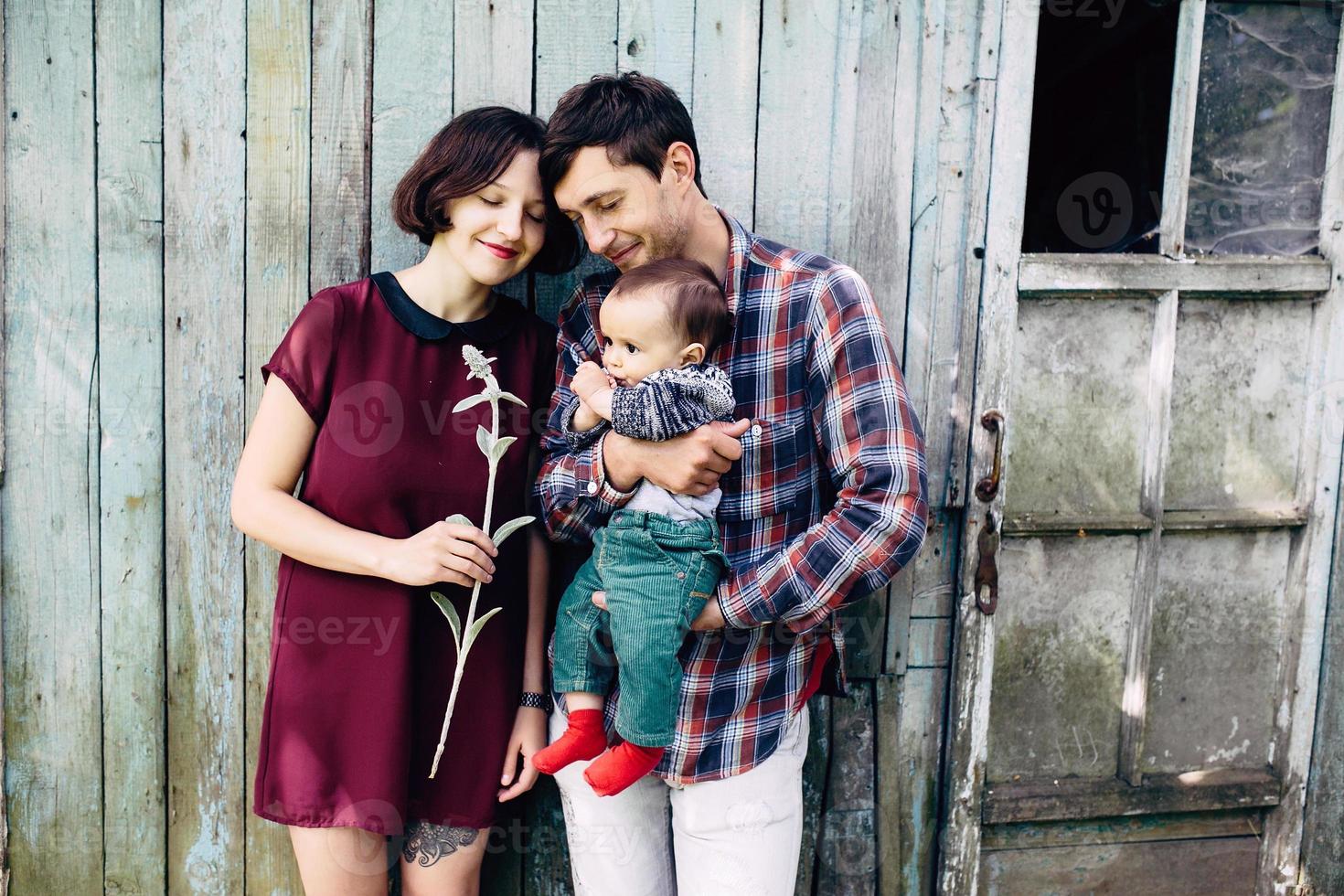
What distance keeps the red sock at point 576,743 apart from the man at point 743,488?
0.20ft

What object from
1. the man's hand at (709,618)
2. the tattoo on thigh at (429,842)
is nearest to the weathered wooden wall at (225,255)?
the tattoo on thigh at (429,842)

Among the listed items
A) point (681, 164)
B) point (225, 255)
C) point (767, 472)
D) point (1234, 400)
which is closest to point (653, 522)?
point (767, 472)

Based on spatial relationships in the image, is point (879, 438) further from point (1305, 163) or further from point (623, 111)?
point (1305, 163)

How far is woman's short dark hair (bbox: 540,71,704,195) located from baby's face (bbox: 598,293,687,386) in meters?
0.27

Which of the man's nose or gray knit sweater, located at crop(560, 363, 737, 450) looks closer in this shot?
gray knit sweater, located at crop(560, 363, 737, 450)

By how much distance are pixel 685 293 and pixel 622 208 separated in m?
A: 0.23

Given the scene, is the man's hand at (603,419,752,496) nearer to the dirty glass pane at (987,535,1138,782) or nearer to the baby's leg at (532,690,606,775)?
the baby's leg at (532,690,606,775)

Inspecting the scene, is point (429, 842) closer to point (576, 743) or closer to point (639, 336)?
point (576, 743)

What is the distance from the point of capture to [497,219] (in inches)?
70.6

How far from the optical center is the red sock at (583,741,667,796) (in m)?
1.67

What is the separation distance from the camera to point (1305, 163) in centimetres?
233

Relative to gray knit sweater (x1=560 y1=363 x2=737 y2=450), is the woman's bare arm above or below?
below

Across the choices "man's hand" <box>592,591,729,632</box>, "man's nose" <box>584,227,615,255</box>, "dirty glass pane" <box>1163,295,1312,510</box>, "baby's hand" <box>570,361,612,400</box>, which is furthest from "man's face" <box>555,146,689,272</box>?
"dirty glass pane" <box>1163,295,1312,510</box>

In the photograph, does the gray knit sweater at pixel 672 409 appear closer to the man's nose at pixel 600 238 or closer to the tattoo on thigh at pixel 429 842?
the man's nose at pixel 600 238
